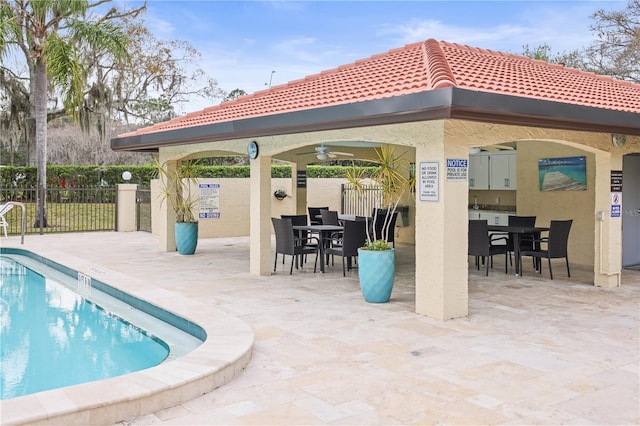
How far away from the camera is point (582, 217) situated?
1104 cm

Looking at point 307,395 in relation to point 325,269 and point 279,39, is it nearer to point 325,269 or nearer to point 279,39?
point 325,269

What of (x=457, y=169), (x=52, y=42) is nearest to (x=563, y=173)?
(x=457, y=169)

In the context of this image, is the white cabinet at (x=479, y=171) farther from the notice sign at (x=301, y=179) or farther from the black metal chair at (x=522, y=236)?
the notice sign at (x=301, y=179)

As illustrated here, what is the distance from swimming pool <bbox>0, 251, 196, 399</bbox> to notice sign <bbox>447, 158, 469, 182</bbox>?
10.4 feet

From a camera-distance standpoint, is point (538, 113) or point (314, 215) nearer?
point (538, 113)

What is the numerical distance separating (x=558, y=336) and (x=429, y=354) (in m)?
1.52

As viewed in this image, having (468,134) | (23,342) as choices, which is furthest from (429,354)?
(23,342)

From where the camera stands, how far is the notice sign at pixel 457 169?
21.6 feet

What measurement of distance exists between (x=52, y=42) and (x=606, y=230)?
14161 millimetres

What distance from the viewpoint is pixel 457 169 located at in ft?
21.8

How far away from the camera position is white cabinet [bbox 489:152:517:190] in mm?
12539

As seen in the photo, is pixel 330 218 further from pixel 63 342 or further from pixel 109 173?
pixel 109 173

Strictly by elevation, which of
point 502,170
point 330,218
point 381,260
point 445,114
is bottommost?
point 381,260

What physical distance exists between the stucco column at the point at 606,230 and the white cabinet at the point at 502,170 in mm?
3764
